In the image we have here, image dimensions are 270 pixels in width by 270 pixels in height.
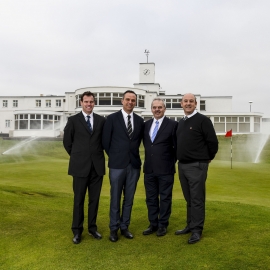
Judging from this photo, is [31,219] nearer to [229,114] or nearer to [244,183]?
[244,183]

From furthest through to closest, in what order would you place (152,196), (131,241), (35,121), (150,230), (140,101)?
(140,101), (35,121), (152,196), (150,230), (131,241)

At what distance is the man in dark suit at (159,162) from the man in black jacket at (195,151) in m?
0.21

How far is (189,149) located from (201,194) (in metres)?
0.78

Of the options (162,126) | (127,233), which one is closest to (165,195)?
(127,233)

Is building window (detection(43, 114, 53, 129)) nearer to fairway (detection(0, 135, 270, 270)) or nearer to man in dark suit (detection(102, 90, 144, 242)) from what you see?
fairway (detection(0, 135, 270, 270))

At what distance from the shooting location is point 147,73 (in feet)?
210

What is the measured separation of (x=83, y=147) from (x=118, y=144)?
0.57 metres

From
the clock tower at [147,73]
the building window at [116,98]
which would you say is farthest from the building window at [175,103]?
the building window at [116,98]

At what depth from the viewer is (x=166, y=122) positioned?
234 inches

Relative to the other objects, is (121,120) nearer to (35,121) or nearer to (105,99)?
(105,99)

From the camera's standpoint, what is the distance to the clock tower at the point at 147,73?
6397cm

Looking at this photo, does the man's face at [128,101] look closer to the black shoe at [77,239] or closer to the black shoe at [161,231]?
the black shoe at [161,231]

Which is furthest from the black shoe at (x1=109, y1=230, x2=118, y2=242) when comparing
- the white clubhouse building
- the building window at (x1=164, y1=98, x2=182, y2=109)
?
the building window at (x1=164, y1=98, x2=182, y2=109)

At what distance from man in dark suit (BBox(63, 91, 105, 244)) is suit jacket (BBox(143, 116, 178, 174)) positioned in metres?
0.78
